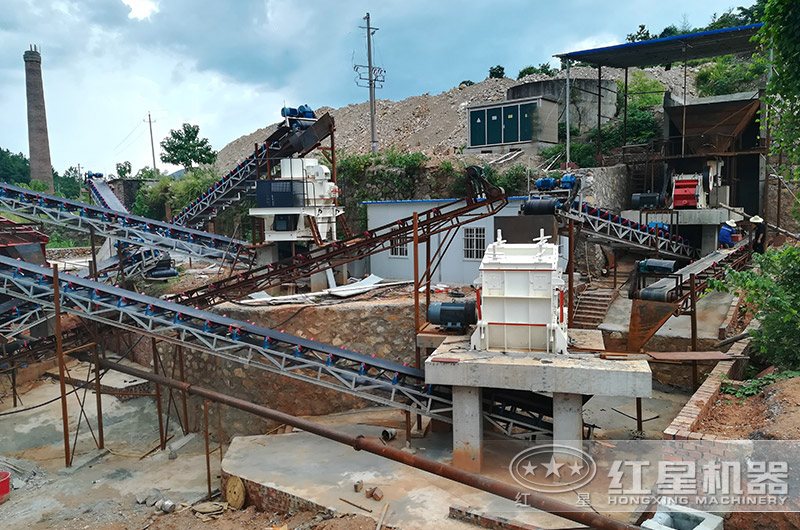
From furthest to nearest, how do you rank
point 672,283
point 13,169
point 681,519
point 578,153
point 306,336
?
point 13,169 < point 578,153 < point 306,336 < point 672,283 < point 681,519

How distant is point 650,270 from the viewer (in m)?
18.5

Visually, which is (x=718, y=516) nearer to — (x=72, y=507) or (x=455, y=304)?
(x=455, y=304)

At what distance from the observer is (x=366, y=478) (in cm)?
1359

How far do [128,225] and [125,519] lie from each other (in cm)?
1341

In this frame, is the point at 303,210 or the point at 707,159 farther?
the point at 707,159

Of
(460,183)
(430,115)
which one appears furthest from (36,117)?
(460,183)

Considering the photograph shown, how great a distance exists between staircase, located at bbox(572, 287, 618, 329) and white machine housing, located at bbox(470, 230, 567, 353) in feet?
23.3

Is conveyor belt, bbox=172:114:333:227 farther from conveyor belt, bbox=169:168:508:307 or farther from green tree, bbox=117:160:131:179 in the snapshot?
green tree, bbox=117:160:131:179

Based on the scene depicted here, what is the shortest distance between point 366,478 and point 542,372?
15.6 feet

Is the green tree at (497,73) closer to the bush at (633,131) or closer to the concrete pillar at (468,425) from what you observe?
the bush at (633,131)

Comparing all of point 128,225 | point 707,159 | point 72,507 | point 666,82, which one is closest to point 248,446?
point 72,507

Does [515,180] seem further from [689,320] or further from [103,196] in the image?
[103,196]
